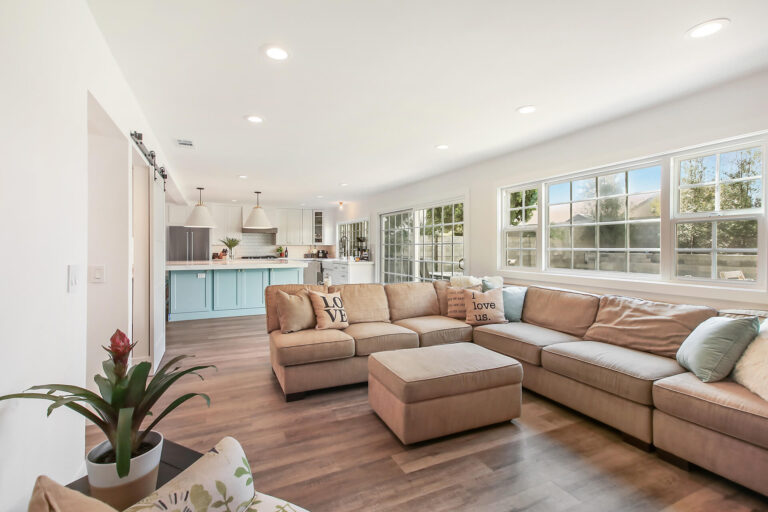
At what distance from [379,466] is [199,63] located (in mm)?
2687

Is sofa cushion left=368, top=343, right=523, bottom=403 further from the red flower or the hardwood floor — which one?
the red flower

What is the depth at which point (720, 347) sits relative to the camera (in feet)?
6.73

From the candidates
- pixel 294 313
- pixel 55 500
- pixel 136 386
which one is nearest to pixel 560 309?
pixel 294 313

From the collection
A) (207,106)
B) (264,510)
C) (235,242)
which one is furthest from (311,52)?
(235,242)

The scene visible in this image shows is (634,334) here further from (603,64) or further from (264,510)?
(264,510)

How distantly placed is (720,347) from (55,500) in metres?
2.85

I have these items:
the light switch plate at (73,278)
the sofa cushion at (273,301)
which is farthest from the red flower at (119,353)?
the sofa cushion at (273,301)

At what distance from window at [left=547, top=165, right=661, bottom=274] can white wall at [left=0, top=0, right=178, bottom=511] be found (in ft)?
13.3

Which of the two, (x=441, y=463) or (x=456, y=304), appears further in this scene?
(x=456, y=304)

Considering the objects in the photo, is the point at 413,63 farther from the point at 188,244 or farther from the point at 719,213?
the point at 188,244

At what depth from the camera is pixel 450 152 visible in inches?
172

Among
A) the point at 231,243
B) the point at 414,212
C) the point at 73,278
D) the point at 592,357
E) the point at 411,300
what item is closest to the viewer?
the point at 73,278

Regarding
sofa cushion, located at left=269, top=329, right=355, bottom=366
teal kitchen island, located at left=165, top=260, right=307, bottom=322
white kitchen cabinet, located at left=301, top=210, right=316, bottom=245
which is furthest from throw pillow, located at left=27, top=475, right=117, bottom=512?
white kitchen cabinet, located at left=301, top=210, right=316, bottom=245

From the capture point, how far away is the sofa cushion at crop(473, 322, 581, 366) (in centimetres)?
293
